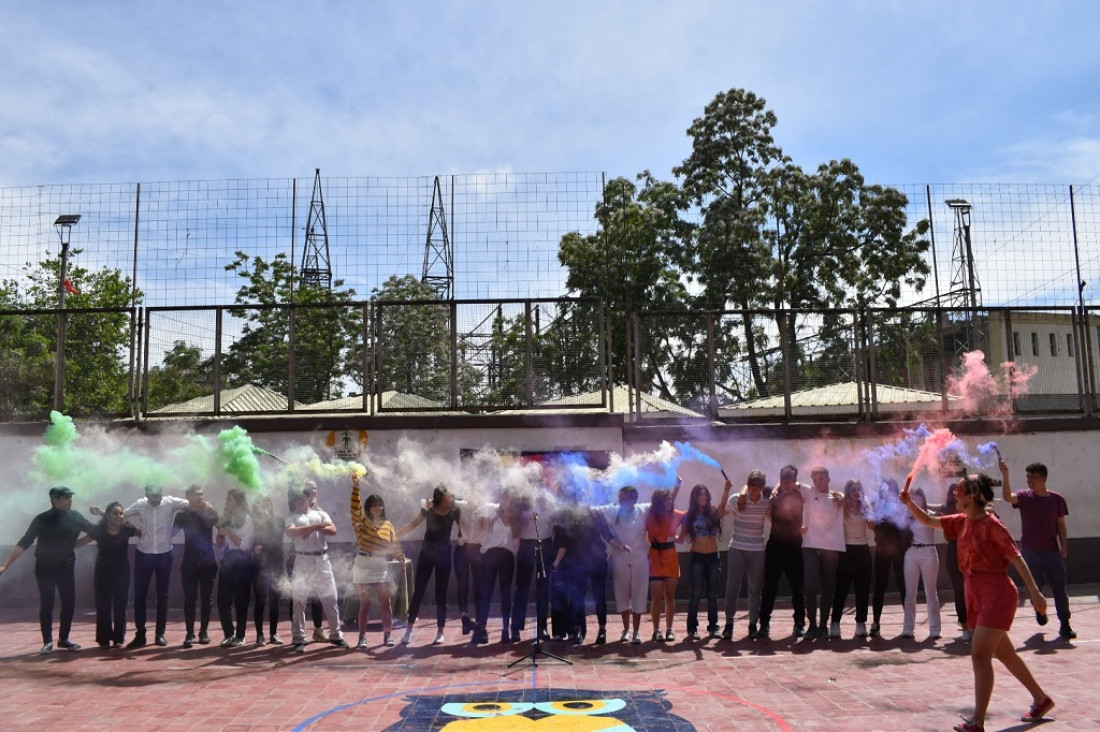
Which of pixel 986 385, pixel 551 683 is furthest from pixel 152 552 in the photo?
pixel 986 385

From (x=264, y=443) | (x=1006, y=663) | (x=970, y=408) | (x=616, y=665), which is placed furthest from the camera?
(x=970, y=408)

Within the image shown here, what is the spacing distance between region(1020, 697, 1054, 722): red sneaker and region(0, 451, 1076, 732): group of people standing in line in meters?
3.17

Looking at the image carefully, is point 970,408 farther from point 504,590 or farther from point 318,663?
point 318,663

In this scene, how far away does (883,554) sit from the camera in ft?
31.2

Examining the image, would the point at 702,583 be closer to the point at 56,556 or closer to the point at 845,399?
the point at 845,399

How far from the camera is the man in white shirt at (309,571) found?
9.00 metres

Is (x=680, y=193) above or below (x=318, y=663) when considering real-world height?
above

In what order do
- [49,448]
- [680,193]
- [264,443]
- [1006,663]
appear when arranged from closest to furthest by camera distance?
[1006,663], [49,448], [264,443], [680,193]

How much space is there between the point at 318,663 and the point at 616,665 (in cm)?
270

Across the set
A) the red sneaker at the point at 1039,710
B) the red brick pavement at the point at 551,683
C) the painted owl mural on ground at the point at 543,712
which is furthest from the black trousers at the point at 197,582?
the red sneaker at the point at 1039,710

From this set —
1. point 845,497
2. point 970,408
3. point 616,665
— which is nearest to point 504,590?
point 616,665

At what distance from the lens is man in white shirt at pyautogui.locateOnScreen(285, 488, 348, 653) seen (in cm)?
900

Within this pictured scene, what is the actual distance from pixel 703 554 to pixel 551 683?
9.22ft

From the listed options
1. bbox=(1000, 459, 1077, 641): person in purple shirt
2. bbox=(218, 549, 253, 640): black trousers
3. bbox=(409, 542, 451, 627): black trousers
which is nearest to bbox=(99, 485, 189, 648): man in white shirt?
bbox=(218, 549, 253, 640): black trousers
